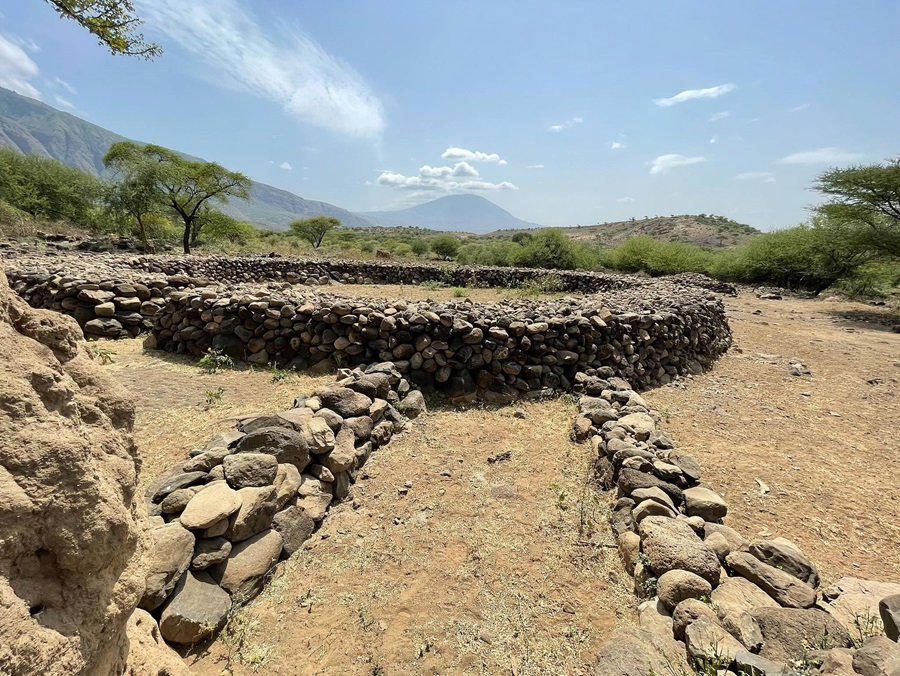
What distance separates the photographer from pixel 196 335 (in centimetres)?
701

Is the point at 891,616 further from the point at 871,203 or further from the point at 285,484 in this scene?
the point at 871,203

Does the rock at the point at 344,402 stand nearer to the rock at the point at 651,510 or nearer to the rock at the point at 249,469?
the rock at the point at 249,469

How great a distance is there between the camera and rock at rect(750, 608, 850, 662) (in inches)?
80.8

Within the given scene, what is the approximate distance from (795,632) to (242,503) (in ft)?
10.8

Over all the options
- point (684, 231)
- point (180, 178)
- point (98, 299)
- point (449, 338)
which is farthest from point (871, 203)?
point (684, 231)

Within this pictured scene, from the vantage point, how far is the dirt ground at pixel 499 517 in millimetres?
2350

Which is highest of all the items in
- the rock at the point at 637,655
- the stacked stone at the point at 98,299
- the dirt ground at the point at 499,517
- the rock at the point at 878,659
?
the stacked stone at the point at 98,299

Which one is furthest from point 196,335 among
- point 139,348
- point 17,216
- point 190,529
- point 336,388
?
point 17,216

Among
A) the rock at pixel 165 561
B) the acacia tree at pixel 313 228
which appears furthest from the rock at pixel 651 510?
the acacia tree at pixel 313 228

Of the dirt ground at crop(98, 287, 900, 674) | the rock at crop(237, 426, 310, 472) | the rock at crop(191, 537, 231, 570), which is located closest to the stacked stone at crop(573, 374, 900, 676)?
the dirt ground at crop(98, 287, 900, 674)

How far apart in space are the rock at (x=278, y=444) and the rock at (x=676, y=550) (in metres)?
2.75

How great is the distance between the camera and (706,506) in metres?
3.35

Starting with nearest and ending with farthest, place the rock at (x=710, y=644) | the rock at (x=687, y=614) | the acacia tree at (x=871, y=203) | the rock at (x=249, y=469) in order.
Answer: the rock at (x=710, y=644)
the rock at (x=687, y=614)
the rock at (x=249, y=469)
the acacia tree at (x=871, y=203)

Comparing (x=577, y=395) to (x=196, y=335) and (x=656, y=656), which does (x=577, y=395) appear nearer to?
(x=656, y=656)
